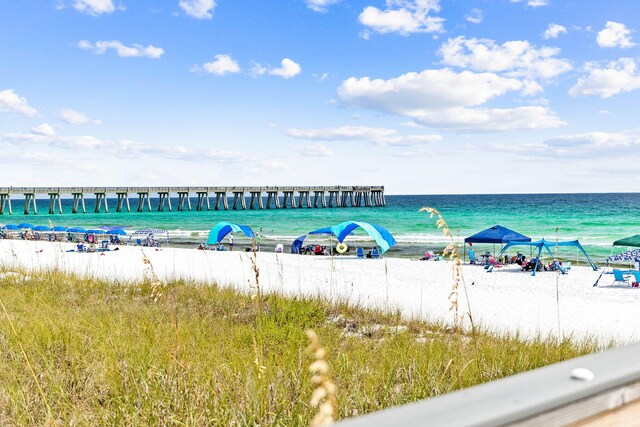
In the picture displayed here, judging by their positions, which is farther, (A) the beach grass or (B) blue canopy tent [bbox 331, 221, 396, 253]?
(B) blue canopy tent [bbox 331, 221, 396, 253]

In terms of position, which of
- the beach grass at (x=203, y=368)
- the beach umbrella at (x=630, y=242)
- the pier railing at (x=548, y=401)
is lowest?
the beach umbrella at (x=630, y=242)

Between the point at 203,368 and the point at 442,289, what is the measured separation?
1021 centimetres

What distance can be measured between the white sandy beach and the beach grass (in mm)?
1440

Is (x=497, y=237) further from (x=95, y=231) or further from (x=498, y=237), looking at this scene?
(x=95, y=231)

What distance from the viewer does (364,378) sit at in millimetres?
3203

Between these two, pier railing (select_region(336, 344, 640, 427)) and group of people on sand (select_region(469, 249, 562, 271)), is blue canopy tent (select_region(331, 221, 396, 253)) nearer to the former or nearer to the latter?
group of people on sand (select_region(469, 249, 562, 271))

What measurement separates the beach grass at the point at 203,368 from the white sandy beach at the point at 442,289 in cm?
144

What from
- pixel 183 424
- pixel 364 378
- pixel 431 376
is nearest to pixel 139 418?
pixel 183 424

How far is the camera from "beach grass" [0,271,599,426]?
9.22 ft

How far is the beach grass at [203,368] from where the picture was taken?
2811 millimetres

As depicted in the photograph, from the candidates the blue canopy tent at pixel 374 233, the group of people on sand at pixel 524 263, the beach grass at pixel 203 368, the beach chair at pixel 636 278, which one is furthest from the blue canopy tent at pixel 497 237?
the beach grass at pixel 203 368

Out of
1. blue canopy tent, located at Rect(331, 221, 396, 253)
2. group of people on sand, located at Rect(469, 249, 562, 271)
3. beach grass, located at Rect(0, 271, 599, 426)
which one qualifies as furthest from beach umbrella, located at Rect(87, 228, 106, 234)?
beach grass, located at Rect(0, 271, 599, 426)

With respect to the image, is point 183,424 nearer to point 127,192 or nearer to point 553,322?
point 553,322

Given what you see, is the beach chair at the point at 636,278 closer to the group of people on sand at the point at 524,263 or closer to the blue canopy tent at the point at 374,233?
the group of people on sand at the point at 524,263
